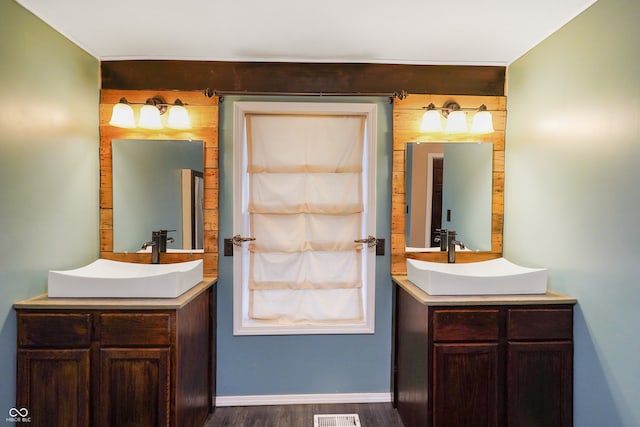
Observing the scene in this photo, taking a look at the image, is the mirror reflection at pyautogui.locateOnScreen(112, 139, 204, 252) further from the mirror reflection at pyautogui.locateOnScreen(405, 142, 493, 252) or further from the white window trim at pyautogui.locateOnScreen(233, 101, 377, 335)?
the mirror reflection at pyautogui.locateOnScreen(405, 142, 493, 252)

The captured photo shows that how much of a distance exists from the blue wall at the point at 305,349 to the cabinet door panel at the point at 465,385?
27.7 inches

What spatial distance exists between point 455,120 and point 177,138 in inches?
71.3

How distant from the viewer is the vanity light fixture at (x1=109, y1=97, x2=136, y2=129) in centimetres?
228

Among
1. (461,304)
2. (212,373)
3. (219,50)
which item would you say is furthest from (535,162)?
(212,373)

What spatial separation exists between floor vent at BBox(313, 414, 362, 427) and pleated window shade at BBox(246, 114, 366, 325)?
0.58m

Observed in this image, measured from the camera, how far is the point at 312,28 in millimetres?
2055

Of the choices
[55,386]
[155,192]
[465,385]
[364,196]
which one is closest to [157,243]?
[155,192]

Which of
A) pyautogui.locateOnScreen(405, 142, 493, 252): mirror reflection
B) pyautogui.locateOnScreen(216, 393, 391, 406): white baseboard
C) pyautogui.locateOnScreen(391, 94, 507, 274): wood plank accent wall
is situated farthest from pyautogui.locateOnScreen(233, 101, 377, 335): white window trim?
pyautogui.locateOnScreen(216, 393, 391, 406): white baseboard

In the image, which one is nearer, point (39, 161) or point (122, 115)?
point (39, 161)

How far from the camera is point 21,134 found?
1.77 meters

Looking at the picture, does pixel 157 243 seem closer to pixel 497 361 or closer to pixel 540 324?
pixel 497 361

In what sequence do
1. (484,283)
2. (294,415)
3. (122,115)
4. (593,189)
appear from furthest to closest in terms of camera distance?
(294,415), (122,115), (484,283), (593,189)

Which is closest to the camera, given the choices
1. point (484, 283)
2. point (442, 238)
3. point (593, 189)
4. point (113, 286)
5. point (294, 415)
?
point (593, 189)

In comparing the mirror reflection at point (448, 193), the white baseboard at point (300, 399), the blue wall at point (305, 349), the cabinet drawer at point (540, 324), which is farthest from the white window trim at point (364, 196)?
the cabinet drawer at point (540, 324)
